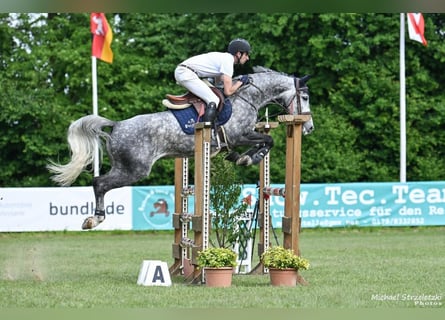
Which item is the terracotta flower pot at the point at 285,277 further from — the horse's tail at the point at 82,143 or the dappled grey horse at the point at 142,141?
the horse's tail at the point at 82,143

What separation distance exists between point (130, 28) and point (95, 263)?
14.9 meters

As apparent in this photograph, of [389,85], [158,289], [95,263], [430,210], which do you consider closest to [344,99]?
[389,85]

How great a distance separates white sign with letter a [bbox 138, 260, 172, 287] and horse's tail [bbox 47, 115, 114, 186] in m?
1.23

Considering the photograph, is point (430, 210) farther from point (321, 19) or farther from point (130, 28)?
point (130, 28)

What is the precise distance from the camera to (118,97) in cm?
2591

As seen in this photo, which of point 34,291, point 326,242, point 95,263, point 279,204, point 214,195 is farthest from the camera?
point 279,204

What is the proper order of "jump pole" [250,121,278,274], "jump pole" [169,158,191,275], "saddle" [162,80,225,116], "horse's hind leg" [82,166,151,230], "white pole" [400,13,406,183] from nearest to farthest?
1. "saddle" [162,80,225,116]
2. "horse's hind leg" [82,166,151,230]
3. "jump pole" [250,121,278,274]
4. "jump pole" [169,158,191,275]
5. "white pole" [400,13,406,183]

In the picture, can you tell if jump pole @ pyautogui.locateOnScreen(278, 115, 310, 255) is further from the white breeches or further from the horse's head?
the white breeches

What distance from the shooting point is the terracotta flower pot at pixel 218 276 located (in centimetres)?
971

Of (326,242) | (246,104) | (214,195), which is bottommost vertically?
(326,242)

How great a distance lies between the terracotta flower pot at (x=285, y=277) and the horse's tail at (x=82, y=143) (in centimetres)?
224

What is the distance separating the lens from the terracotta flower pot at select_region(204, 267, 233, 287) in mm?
9711

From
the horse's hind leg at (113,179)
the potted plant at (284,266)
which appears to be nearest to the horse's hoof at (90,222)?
the horse's hind leg at (113,179)

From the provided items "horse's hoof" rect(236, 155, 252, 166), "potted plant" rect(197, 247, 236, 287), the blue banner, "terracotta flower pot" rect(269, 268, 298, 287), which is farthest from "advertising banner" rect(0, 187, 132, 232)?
"terracotta flower pot" rect(269, 268, 298, 287)
